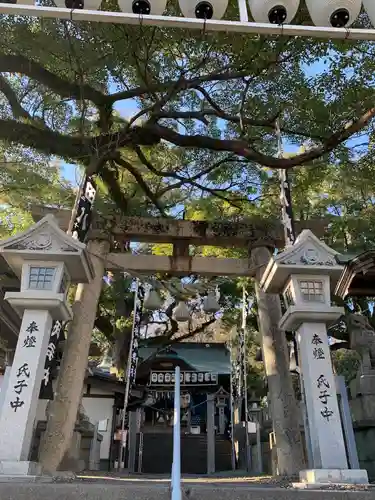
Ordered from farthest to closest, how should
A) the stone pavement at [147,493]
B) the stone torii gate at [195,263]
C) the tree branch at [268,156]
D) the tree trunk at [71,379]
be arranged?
the tree branch at [268,156] < the stone torii gate at [195,263] < the tree trunk at [71,379] < the stone pavement at [147,493]

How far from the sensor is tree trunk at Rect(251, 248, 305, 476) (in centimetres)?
689

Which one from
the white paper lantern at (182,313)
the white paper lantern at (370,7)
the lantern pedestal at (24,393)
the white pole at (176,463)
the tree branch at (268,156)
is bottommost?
the white pole at (176,463)

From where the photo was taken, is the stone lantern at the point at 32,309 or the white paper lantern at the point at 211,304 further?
the white paper lantern at the point at 211,304

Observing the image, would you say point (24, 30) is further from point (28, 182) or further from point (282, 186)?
point (282, 186)

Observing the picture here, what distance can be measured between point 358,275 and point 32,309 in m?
5.78

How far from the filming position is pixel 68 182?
1411 centimetres

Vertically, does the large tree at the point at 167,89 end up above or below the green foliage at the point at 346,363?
above

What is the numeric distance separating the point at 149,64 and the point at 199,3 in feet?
17.0

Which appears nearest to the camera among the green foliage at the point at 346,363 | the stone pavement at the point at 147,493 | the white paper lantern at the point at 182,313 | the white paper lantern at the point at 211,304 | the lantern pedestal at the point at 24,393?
the stone pavement at the point at 147,493

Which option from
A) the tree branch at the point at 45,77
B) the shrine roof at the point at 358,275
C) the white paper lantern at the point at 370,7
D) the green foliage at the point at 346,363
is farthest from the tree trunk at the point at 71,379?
the green foliage at the point at 346,363

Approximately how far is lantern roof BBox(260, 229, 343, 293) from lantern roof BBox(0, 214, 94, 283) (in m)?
2.71

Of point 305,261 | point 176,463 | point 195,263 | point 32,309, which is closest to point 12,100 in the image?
point 195,263

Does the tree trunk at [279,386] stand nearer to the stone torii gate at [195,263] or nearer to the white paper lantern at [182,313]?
the stone torii gate at [195,263]

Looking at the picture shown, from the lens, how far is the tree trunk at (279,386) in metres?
6.89
